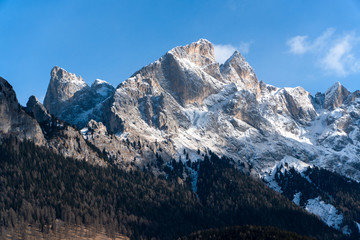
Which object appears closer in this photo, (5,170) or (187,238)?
(187,238)

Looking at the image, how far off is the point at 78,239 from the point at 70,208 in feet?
42.7

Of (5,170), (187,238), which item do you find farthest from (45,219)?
(187,238)

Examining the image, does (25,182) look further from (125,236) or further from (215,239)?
(215,239)

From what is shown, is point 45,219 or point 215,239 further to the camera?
point 45,219

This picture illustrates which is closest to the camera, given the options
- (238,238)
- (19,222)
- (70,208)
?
(238,238)

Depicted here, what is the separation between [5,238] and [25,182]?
99.0 ft

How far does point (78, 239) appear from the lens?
18575 cm

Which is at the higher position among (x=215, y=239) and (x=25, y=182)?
(x=25, y=182)

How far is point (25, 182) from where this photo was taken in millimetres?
195125

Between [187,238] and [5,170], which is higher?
[5,170]

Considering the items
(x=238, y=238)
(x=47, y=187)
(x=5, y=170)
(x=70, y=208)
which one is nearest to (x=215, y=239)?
(x=238, y=238)

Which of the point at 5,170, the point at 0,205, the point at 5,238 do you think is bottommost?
the point at 5,238

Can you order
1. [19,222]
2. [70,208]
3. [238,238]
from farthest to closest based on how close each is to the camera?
[70,208]
[19,222]
[238,238]

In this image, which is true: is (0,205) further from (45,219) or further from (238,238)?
(238,238)
